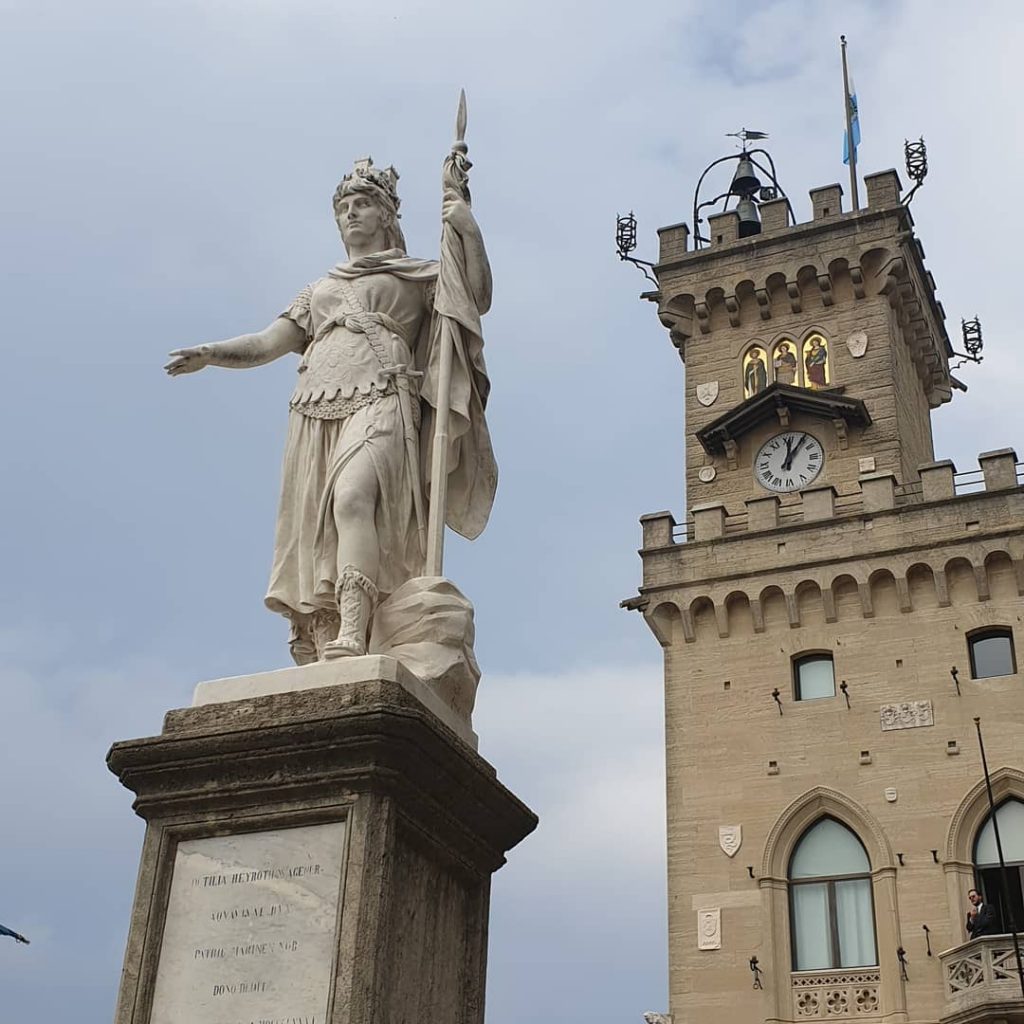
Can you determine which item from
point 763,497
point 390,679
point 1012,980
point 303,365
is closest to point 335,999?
point 390,679

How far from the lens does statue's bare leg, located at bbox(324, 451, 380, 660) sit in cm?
597

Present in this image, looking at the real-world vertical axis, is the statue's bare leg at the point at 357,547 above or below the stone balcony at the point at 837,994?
below

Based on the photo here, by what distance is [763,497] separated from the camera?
3130 centimetres

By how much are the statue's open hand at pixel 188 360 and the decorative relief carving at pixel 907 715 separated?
2357cm

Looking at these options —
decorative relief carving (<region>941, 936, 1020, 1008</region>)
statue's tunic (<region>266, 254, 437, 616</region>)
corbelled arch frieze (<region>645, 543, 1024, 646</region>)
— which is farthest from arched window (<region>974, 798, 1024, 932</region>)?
statue's tunic (<region>266, 254, 437, 616</region>)

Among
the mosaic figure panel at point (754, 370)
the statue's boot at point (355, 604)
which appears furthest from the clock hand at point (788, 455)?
the statue's boot at point (355, 604)

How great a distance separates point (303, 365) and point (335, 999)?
3.02 metres

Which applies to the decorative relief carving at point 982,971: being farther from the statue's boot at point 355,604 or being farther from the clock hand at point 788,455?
the statue's boot at point 355,604

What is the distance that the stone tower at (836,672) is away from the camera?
26.6 metres

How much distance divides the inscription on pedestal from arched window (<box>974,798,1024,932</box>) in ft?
75.8

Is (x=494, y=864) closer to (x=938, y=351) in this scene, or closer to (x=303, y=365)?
(x=303, y=365)

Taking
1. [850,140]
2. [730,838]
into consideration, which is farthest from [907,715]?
[850,140]

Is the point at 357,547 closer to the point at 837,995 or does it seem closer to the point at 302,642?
the point at 302,642

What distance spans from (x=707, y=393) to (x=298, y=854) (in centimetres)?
3070
